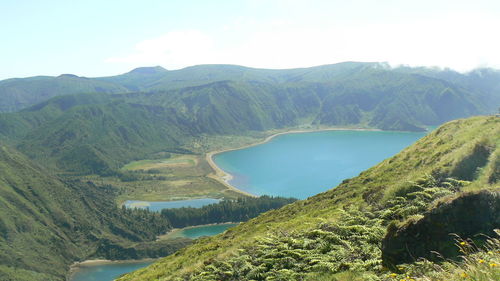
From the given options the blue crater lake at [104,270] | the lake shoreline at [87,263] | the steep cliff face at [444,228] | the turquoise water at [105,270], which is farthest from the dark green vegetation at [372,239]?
the lake shoreline at [87,263]

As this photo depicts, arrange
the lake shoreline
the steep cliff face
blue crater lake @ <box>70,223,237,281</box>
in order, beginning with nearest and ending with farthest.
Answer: the steep cliff face
blue crater lake @ <box>70,223,237,281</box>
the lake shoreline

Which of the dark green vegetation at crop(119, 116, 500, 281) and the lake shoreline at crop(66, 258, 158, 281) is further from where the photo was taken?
the lake shoreline at crop(66, 258, 158, 281)

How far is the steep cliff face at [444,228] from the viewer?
16.1m

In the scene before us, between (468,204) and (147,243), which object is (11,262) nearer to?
(147,243)

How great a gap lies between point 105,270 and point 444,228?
180552 millimetres

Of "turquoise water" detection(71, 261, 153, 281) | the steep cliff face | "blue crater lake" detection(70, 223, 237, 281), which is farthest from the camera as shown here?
"blue crater lake" detection(70, 223, 237, 281)

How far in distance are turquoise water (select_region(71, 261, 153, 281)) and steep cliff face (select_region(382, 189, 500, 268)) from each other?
543 feet

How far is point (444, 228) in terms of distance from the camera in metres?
16.4

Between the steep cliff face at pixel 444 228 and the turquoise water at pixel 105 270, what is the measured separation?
16553 centimetres

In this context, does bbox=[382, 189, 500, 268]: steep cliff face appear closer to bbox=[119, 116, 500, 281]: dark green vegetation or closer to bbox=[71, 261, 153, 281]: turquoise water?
bbox=[119, 116, 500, 281]: dark green vegetation

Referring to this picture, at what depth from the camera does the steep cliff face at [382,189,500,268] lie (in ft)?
52.9

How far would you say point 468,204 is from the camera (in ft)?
55.0

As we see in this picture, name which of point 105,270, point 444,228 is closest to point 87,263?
point 105,270

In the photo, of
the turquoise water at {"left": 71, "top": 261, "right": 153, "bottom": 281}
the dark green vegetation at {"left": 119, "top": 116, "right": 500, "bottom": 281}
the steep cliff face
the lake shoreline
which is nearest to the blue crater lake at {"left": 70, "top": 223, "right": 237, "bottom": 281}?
the turquoise water at {"left": 71, "top": 261, "right": 153, "bottom": 281}
